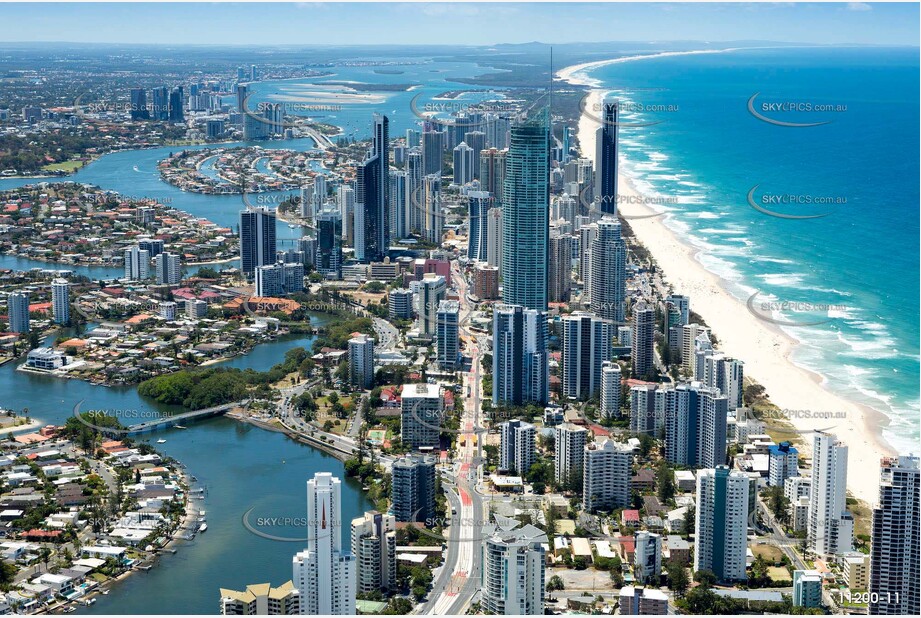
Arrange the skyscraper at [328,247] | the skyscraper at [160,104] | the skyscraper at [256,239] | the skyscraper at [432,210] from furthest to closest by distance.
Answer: the skyscraper at [160,104], the skyscraper at [432,210], the skyscraper at [328,247], the skyscraper at [256,239]

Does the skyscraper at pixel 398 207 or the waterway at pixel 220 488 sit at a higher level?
the skyscraper at pixel 398 207

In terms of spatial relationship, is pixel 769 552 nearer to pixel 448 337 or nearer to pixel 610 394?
pixel 610 394

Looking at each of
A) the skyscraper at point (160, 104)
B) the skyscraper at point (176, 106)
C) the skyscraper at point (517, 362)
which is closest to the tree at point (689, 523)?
the skyscraper at point (517, 362)

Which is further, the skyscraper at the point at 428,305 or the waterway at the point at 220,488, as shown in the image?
the skyscraper at the point at 428,305

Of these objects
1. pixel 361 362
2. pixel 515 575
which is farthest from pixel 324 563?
pixel 361 362

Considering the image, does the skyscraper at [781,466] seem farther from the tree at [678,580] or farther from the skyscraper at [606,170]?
the skyscraper at [606,170]

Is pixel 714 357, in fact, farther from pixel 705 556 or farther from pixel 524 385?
pixel 705 556
